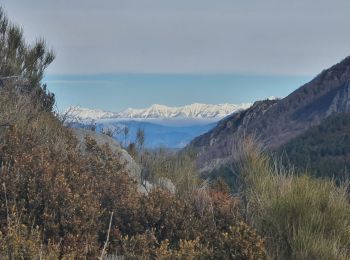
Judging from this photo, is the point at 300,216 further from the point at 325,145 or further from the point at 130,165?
the point at 325,145

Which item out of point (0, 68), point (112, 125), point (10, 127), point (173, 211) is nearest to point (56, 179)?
point (173, 211)

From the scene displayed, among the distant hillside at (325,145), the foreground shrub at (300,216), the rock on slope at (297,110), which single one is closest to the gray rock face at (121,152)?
the foreground shrub at (300,216)

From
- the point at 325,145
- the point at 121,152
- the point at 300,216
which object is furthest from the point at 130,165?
the point at 325,145

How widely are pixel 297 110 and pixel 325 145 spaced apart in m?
33.2

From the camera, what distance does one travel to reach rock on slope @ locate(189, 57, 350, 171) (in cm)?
8394

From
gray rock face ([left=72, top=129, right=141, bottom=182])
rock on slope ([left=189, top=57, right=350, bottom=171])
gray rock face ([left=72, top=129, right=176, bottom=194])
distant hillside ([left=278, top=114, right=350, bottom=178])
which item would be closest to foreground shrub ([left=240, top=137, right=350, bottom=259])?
gray rock face ([left=72, top=129, right=176, bottom=194])

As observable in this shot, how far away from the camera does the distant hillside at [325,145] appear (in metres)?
52.5

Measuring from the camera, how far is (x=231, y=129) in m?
93.4

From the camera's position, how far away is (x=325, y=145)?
59.1 meters

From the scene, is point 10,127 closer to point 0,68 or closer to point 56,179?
point 56,179

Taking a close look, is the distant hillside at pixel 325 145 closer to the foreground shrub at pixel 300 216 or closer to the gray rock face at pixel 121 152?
the gray rock face at pixel 121 152

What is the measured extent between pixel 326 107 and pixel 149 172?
78985 mm

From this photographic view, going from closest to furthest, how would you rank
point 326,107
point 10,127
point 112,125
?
point 10,127
point 112,125
point 326,107

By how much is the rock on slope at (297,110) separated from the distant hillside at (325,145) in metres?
11.5
